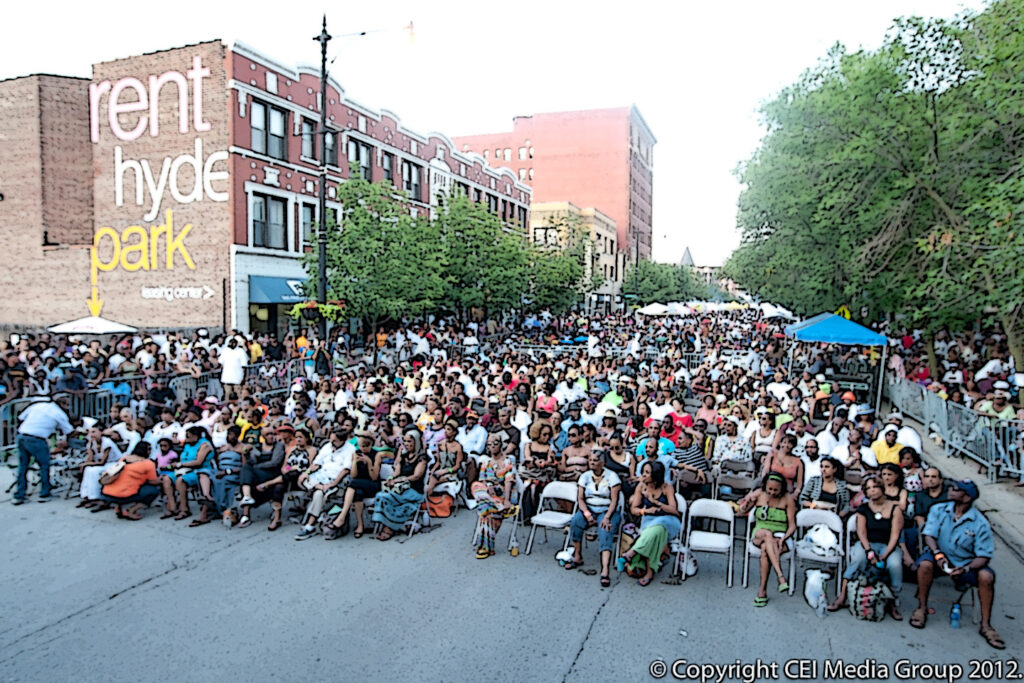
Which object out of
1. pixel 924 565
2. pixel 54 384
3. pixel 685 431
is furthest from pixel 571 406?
pixel 54 384

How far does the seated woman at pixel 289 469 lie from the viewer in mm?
9445

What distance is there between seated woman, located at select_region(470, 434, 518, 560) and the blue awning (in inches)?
682

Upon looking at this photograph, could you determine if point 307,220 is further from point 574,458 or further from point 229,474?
point 574,458

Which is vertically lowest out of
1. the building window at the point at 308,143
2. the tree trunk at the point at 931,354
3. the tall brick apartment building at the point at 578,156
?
the tree trunk at the point at 931,354

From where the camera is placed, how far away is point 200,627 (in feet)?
20.9

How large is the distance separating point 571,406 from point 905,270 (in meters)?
9.03

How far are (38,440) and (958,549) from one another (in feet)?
37.2

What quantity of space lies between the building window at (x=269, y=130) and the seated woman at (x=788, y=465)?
2236 cm

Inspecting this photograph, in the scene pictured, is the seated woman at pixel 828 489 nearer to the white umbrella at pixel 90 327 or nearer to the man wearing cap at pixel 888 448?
the man wearing cap at pixel 888 448

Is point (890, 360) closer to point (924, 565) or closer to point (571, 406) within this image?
point (571, 406)

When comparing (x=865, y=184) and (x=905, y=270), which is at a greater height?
(x=865, y=184)

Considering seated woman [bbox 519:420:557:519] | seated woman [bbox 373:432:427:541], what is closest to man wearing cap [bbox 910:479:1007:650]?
seated woman [bbox 519:420:557:519]

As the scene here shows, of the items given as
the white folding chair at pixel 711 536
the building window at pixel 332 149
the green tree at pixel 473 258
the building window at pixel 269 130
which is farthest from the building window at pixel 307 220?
the white folding chair at pixel 711 536

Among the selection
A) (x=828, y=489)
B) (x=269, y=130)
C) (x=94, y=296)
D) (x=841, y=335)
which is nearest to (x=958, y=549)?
(x=828, y=489)
